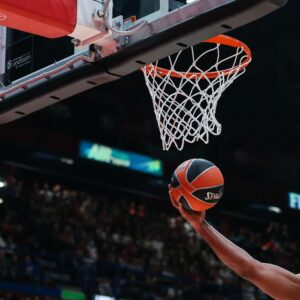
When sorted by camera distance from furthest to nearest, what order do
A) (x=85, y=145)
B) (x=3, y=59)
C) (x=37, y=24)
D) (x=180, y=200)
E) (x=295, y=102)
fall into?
(x=85, y=145) < (x=295, y=102) < (x=3, y=59) < (x=37, y=24) < (x=180, y=200)

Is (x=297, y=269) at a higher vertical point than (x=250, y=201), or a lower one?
lower

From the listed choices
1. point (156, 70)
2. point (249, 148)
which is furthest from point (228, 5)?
point (249, 148)

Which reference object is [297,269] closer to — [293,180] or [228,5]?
[293,180]

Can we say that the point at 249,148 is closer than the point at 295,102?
No

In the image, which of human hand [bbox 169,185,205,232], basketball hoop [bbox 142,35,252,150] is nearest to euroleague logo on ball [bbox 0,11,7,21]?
basketball hoop [bbox 142,35,252,150]

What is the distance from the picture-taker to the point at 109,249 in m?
14.9

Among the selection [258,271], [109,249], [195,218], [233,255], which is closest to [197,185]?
[195,218]

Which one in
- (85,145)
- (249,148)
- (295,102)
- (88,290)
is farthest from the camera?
(249,148)

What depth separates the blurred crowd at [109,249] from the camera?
13023 millimetres

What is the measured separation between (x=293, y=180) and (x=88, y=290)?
816cm

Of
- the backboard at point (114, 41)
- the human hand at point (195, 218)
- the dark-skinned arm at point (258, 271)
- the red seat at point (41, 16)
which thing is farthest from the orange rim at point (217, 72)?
the dark-skinned arm at point (258, 271)

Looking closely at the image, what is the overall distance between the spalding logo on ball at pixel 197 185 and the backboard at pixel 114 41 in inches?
26.4

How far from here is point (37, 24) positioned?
13.8 ft

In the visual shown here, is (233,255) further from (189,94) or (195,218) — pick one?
(189,94)
